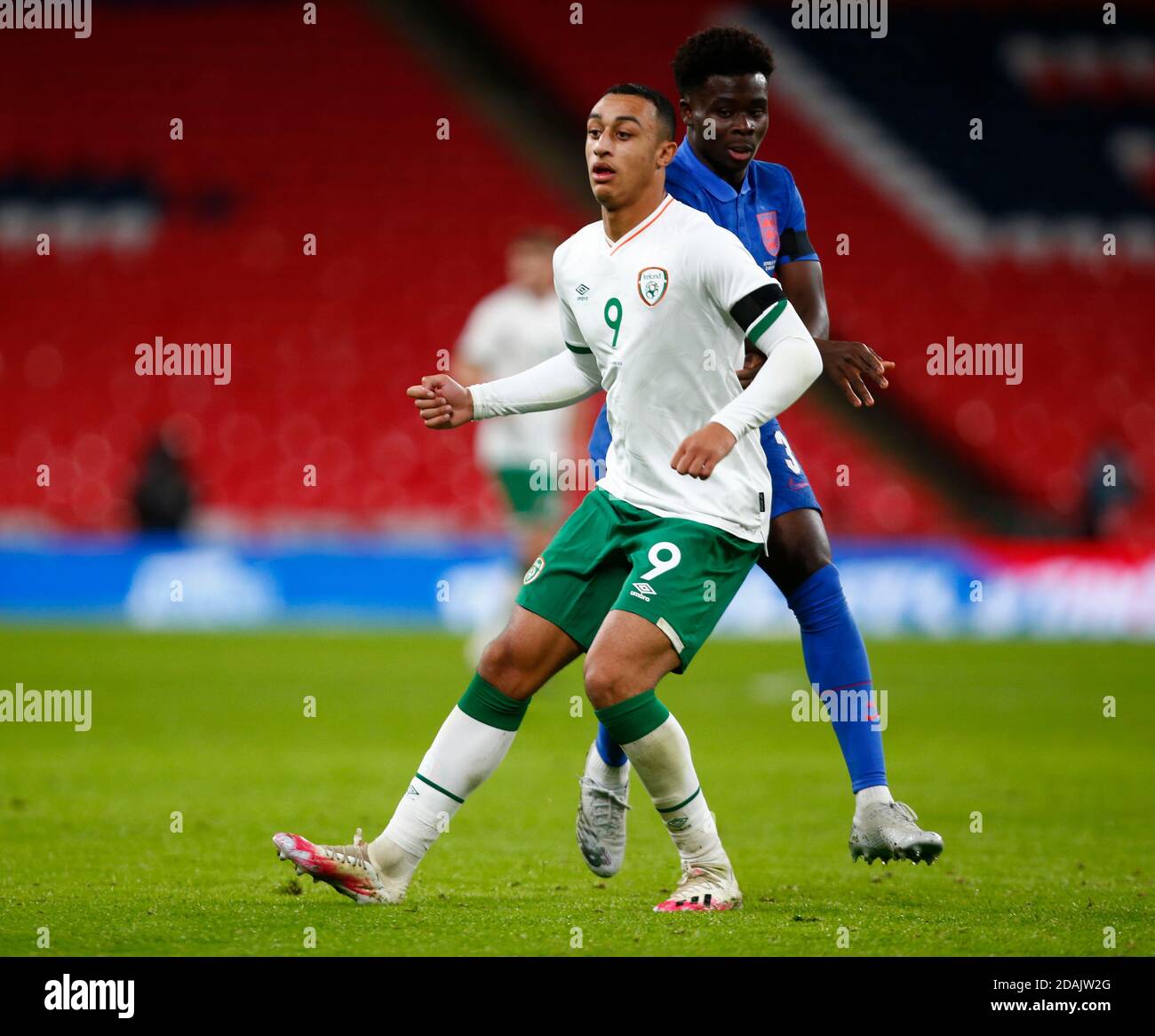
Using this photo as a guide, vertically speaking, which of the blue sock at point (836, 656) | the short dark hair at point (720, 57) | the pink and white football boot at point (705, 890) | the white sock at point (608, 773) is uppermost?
the short dark hair at point (720, 57)

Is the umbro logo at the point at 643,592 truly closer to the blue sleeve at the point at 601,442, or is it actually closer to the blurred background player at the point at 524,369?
the blue sleeve at the point at 601,442

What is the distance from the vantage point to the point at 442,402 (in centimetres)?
523

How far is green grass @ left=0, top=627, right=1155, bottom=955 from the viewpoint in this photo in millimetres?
4691

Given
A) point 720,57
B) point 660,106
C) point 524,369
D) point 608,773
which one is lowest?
point 608,773

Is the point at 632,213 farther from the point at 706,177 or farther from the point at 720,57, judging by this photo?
the point at 720,57

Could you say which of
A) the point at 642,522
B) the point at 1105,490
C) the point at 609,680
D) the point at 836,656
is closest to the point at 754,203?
the point at 642,522

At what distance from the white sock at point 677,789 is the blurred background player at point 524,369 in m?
6.12

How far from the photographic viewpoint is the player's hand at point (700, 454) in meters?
4.50

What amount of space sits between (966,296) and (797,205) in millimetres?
17280

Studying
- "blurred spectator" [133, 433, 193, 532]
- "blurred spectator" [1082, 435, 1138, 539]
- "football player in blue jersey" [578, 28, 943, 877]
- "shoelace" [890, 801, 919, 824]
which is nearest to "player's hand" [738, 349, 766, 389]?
"football player in blue jersey" [578, 28, 943, 877]

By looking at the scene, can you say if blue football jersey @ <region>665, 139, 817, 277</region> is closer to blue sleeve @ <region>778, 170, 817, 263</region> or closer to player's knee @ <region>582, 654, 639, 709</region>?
blue sleeve @ <region>778, 170, 817, 263</region>

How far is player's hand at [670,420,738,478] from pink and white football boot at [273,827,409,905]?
1.44 m

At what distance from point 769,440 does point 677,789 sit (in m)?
1.18

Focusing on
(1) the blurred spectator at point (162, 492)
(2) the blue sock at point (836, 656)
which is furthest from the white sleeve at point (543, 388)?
(1) the blurred spectator at point (162, 492)
